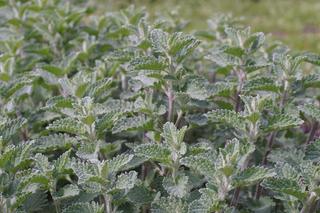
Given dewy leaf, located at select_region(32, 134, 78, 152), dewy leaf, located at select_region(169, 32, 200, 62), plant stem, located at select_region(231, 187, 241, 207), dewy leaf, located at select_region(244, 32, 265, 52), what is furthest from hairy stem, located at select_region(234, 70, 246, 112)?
dewy leaf, located at select_region(32, 134, 78, 152)

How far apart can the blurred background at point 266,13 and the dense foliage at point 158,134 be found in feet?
20.6

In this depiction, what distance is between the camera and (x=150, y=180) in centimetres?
213

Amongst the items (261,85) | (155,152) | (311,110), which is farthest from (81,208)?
(311,110)

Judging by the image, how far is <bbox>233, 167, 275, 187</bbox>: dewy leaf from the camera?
1.66 metres

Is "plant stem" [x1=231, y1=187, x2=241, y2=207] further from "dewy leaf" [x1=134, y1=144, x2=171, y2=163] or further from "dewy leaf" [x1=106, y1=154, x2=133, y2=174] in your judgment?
"dewy leaf" [x1=106, y1=154, x2=133, y2=174]

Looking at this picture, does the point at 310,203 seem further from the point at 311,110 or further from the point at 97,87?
the point at 97,87

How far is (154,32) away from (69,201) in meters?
0.72

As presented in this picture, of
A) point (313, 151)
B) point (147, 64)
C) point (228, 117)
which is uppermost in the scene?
point (147, 64)

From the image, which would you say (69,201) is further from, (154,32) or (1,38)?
(1,38)

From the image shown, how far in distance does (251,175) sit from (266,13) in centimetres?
969

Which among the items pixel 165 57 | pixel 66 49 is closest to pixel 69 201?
pixel 165 57

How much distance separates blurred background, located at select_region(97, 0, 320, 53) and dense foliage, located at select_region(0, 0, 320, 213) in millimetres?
6277

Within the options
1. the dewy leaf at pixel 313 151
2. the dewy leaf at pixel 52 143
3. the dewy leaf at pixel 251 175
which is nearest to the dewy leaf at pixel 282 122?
the dewy leaf at pixel 313 151

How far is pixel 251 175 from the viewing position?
1.70 metres
